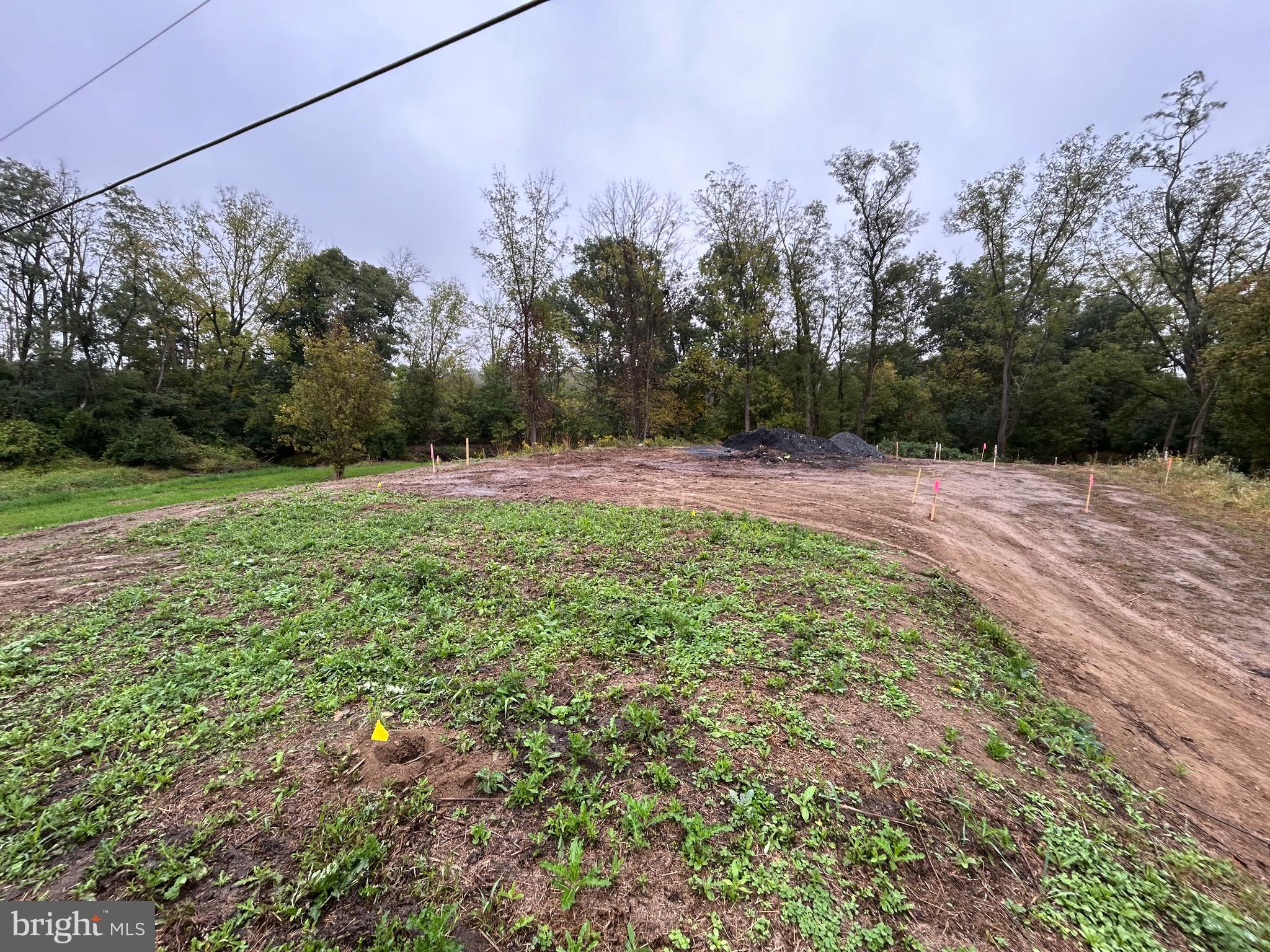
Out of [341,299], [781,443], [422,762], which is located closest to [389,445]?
[341,299]

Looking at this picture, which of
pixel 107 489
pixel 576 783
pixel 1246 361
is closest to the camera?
pixel 576 783

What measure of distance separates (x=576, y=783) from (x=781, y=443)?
53.4 ft

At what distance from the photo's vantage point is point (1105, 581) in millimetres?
5750

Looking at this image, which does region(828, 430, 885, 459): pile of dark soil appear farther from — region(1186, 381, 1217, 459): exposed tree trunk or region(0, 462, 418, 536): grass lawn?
region(0, 462, 418, 536): grass lawn

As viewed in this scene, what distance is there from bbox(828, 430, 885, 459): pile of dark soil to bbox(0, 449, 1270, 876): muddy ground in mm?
6456

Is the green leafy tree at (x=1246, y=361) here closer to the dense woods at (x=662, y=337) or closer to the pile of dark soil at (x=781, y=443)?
the dense woods at (x=662, y=337)

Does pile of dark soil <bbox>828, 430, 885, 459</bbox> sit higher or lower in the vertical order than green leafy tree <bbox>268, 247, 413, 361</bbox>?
lower

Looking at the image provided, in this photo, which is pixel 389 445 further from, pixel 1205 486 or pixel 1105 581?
pixel 1205 486

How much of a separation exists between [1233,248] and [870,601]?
94.8ft

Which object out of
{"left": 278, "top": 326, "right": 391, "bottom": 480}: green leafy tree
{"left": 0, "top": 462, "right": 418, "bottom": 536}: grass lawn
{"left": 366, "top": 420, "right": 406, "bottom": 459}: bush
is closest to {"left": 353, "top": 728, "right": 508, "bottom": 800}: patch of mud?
{"left": 0, "top": 462, "right": 418, "bottom": 536}: grass lawn

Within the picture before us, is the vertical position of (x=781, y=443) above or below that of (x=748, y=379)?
below

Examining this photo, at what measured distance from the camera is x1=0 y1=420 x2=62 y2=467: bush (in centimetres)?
1608

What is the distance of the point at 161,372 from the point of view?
2223 cm

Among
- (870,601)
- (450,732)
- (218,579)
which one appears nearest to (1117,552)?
(870,601)
